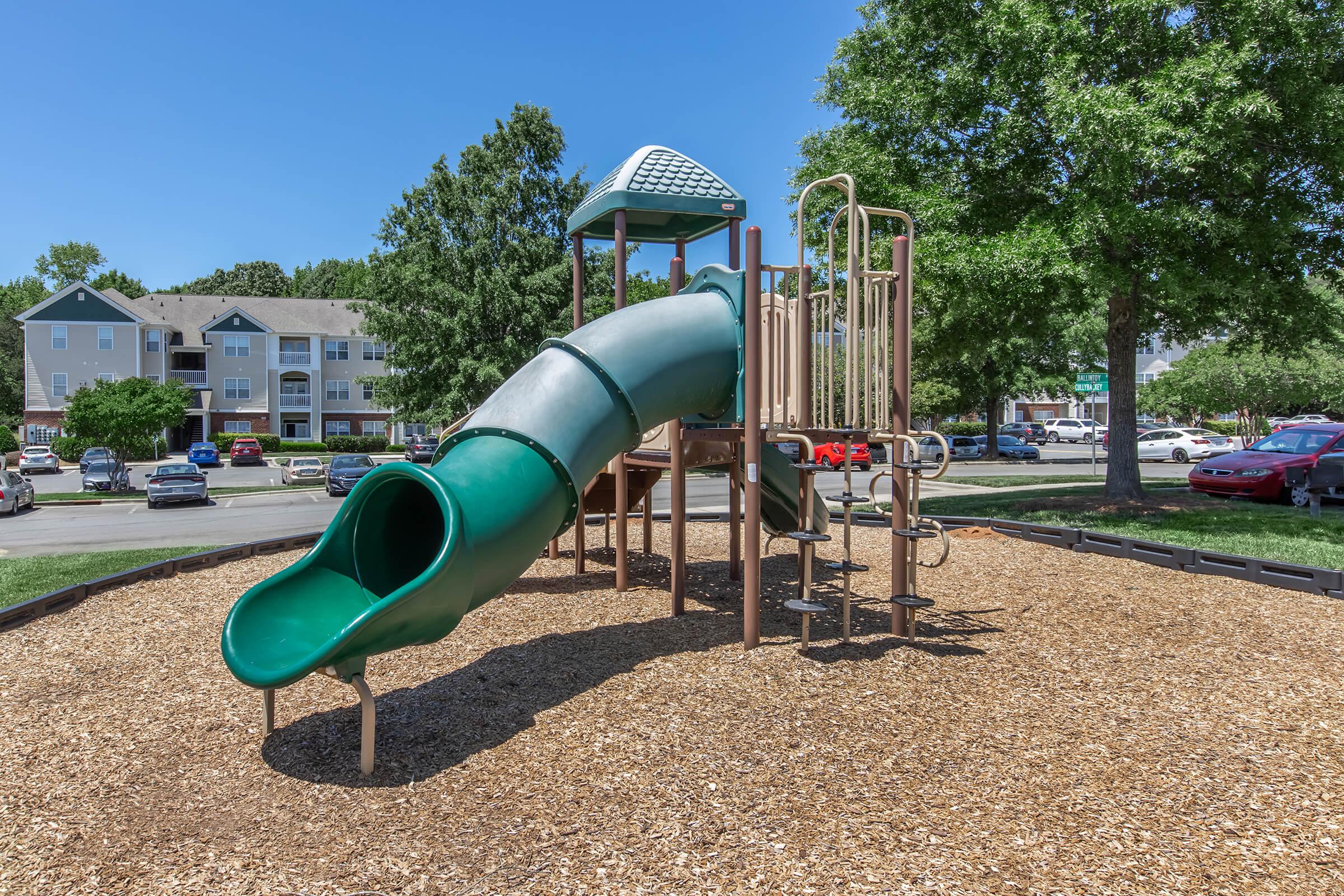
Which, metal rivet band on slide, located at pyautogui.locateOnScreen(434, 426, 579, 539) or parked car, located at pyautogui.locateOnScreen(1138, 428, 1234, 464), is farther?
parked car, located at pyautogui.locateOnScreen(1138, 428, 1234, 464)

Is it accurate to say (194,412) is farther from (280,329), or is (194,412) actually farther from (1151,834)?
(1151,834)

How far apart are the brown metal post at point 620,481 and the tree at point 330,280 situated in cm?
7320

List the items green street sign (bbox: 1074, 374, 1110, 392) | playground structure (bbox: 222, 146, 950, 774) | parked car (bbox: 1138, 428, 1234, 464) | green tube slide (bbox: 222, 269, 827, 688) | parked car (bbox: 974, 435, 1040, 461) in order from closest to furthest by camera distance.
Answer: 1. green tube slide (bbox: 222, 269, 827, 688)
2. playground structure (bbox: 222, 146, 950, 774)
3. green street sign (bbox: 1074, 374, 1110, 392)
4. parked car (bbox: 1138, 428, 1234, 464)
5. parked car (bbox: 974, 435, 1040, 461)

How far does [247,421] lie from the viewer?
55969 millimetres

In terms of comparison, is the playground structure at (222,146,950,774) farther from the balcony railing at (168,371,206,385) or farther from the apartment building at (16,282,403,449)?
the balcony railing at (168,371,206,385)

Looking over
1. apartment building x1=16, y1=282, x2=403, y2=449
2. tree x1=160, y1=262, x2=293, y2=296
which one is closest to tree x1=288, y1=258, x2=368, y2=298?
tree x1=160, y1=262, x2=293, y2=296

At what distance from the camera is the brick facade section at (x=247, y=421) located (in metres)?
55.8

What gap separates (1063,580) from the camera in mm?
9539

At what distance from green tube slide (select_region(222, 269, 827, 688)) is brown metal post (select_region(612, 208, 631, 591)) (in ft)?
4.73

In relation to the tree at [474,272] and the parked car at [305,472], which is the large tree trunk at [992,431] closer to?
the tree at [474,272]

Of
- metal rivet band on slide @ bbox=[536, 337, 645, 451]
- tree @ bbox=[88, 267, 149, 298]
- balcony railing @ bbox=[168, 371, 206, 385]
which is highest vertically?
tree @ bbox=[88, 267, 149, 298]

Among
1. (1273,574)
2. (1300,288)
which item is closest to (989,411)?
(1300,288)

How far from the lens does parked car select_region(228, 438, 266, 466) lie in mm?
45375

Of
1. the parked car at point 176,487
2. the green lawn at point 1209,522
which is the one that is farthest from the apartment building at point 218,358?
the green lawn at point 1209,522
